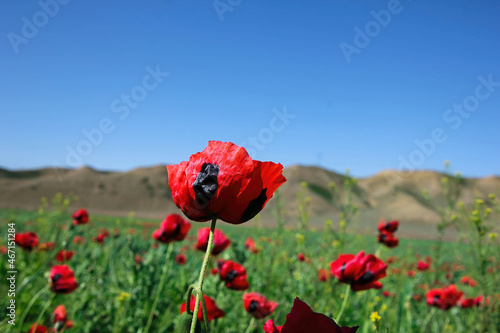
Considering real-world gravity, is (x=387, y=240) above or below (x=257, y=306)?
above

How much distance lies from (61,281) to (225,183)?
5.16 feet

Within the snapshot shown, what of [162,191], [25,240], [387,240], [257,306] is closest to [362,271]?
[257,306]

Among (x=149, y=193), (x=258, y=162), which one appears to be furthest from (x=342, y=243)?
(x=149, y=193)

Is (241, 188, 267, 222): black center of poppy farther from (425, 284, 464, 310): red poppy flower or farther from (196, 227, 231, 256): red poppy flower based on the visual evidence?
(425, 284, 464, 310): red poppy flower

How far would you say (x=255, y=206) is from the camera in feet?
2.07

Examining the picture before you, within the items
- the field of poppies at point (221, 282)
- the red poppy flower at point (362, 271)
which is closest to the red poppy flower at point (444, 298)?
the field of poppies at point (221, 282)

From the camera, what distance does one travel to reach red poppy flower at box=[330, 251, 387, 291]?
1.30m

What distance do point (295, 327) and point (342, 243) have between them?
2.73 m

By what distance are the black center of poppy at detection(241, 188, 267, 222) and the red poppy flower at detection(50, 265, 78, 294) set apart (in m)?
1.53

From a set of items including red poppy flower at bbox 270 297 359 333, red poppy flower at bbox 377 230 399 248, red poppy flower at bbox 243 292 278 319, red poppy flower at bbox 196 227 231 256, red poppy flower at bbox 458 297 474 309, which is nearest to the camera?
red poppy flower at bbox 270 297 359 333

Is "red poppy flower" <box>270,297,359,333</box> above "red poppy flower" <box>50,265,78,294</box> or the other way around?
above

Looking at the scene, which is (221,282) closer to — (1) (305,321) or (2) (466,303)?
(1) (305,321)

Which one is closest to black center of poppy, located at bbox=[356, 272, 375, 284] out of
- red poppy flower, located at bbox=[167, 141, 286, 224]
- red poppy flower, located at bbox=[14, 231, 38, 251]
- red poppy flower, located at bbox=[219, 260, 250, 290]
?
red poppy flower, located at bbox=[219, 260, 250, 290]

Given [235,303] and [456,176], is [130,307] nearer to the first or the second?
[235,303]
